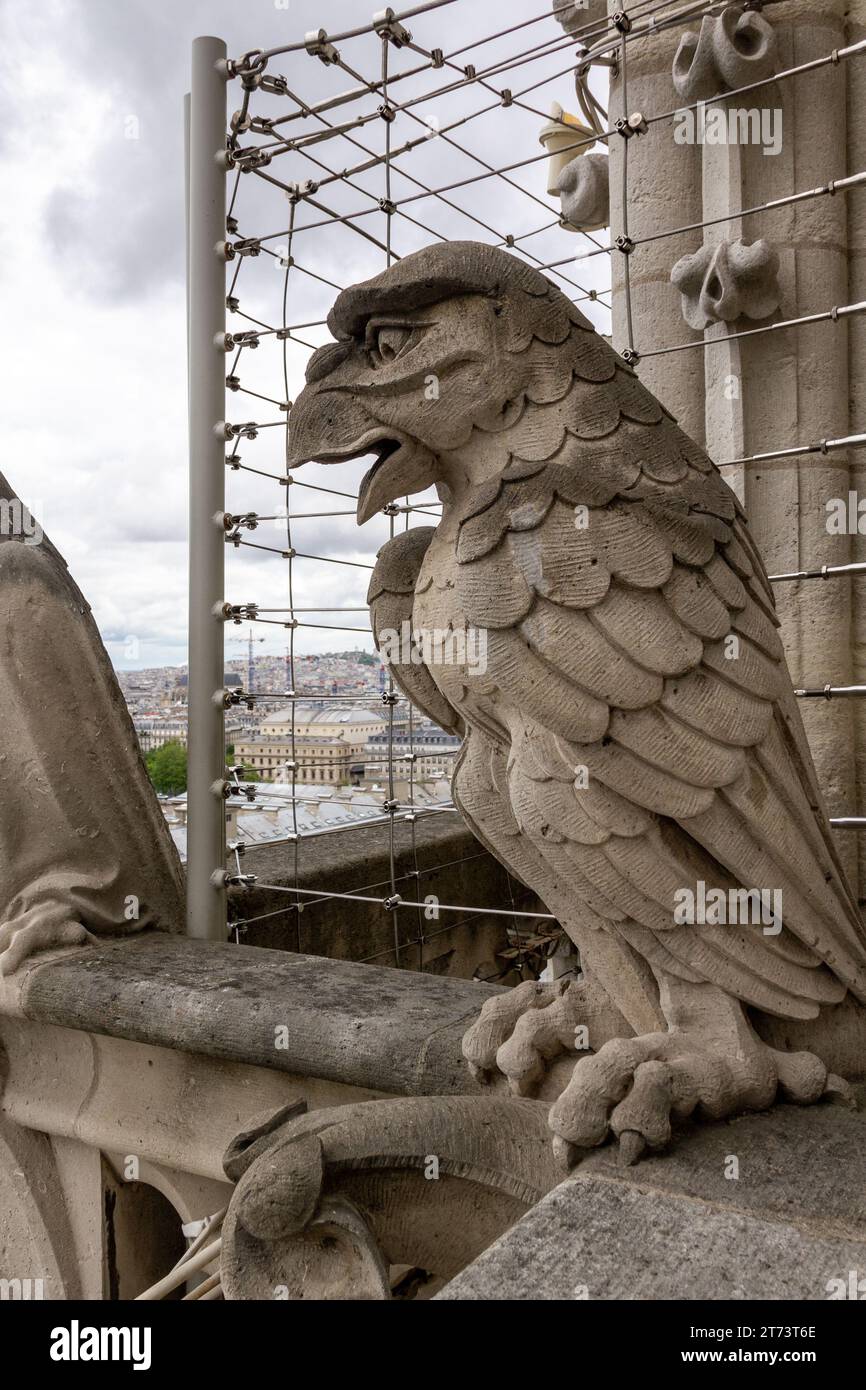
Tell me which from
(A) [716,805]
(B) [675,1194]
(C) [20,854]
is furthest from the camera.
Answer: (C) [20,854]

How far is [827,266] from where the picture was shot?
185 cm

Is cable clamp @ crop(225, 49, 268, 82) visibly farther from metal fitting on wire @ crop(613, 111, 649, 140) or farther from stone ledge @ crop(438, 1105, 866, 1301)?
stone ledge @ crop(438, 1105, 866, 1301)

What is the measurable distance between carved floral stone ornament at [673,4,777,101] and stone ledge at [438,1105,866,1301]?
1.72 m

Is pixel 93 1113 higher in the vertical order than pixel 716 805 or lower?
lower

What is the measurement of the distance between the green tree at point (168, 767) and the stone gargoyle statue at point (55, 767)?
0.59 feet

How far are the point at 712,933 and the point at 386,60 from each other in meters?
1.67

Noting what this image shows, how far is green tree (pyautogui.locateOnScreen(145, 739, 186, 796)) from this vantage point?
2.30 meters

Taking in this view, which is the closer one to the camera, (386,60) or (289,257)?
(386,60)

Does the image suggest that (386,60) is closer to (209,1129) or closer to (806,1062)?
(806,1062)

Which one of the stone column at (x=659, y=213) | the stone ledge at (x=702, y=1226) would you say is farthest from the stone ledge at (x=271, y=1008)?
the stone column at (x=659, y=213)

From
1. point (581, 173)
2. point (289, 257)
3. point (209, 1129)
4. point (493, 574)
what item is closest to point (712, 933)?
point (493, 574)

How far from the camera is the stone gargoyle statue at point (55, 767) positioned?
2012 millimetres

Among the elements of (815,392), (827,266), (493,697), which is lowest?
(493,697)

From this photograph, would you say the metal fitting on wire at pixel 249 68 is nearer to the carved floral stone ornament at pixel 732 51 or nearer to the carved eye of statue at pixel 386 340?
the carved floral stone ornament at pixel 732 51
